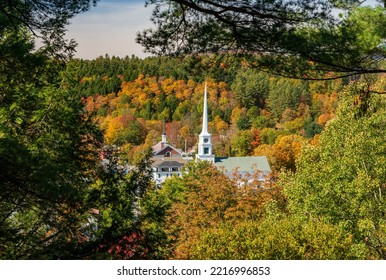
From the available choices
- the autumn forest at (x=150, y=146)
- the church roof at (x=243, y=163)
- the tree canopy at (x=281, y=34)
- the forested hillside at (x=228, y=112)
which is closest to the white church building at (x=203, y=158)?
the church roof at (x=243, y=163)

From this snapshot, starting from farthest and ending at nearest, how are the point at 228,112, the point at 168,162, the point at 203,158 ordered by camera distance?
the point at 228,112, the point at 168,162, the point at 203,158

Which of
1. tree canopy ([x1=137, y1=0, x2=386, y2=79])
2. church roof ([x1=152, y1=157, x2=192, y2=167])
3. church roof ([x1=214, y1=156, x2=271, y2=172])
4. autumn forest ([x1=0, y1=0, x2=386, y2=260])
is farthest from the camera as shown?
church roof ([x1=152, y1=157, x2=192, y2=167])

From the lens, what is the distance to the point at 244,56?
4.77 meters

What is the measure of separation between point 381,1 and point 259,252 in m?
3.65

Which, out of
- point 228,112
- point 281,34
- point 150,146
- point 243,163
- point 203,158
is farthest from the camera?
point 228,112

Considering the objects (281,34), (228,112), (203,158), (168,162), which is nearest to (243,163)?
(203,158)

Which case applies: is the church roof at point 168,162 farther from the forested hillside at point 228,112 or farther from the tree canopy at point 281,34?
the tree canopy at point 281,34

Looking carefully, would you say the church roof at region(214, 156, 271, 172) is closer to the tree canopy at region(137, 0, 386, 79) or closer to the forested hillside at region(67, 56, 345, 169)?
the forested hillside at region(67, 56, 345, 169)

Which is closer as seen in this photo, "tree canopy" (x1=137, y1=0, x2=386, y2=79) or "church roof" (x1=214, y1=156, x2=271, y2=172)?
"tree canopy" (x1=137, y1=0, x2=386, y2=79)

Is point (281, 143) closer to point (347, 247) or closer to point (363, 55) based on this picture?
point (347, 247)

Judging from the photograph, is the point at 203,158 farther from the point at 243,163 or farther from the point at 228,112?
the point at 228,112

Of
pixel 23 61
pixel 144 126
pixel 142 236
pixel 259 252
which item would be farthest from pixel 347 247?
pixel 144 126

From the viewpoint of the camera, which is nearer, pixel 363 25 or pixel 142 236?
pixel 363 25

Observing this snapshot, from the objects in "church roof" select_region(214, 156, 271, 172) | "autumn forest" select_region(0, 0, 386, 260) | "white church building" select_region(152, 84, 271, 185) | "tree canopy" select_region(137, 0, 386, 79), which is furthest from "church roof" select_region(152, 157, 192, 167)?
"tree canopy" select_region(137, 0, 386, 79)
